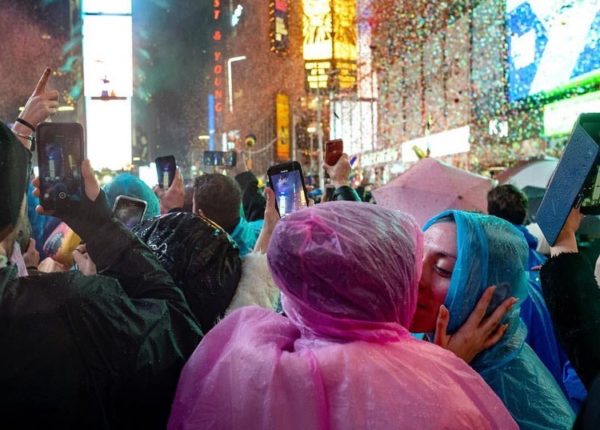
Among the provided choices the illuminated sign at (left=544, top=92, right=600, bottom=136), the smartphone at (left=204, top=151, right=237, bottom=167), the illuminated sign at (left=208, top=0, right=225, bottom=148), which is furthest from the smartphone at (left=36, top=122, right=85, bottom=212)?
the illuminated sign at (left=208, top=0, right=225, bottom=148)

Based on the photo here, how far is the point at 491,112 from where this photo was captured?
23562 millimetres

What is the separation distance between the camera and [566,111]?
17422 mm

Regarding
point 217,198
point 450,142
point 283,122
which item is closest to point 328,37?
point 450,142

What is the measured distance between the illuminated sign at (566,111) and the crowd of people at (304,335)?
1532cm

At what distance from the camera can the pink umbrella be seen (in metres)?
3.90

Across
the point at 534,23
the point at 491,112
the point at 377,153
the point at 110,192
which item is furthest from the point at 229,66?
the point at 110,192

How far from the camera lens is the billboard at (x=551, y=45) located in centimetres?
1527

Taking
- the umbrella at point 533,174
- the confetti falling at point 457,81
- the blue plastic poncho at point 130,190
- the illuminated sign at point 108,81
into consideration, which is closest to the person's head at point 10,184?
the blue plastic poncho at point 130,190

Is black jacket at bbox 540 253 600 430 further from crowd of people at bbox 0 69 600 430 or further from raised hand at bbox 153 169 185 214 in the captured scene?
raised hand at bbox 153 169 185 214

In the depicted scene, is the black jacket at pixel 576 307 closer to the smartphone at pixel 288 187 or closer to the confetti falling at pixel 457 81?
the smartphone at pixel 288 187

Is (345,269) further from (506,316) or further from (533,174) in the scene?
(533,174)

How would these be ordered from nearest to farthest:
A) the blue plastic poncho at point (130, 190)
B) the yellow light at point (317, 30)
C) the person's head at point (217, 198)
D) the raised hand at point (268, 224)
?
1. the raised hand at point (268, 224)
2. the person's head at point (217, 198)
3. the blue plastic poncho at point (130, 190)
4. the yellow light at point (317, 30)

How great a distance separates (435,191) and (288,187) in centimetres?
128

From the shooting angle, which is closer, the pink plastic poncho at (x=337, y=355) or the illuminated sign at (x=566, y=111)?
the pink plastic poncho at (x=337, y=355)
